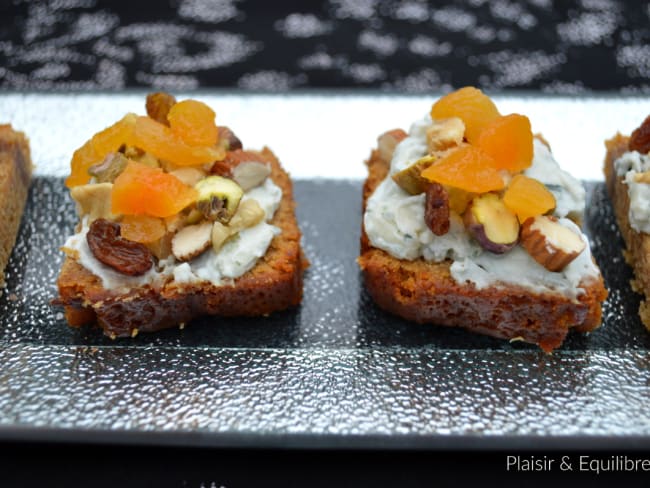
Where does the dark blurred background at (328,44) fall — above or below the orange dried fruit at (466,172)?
above

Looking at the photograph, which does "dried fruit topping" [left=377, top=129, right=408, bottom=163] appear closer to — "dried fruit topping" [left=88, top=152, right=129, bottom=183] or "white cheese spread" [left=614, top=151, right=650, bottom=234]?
"white cheese spread" [left=614, top=151, right=650, bottom=234]

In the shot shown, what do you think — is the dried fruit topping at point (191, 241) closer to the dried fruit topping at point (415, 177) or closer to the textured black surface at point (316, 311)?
the textured black surface at point (316, 311)

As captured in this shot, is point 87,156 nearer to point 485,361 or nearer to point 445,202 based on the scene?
point 445,202

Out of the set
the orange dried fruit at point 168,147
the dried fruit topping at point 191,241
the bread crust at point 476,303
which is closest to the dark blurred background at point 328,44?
the orange dried fruit at point 168,147

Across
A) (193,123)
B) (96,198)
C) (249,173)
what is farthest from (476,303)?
(96,198)

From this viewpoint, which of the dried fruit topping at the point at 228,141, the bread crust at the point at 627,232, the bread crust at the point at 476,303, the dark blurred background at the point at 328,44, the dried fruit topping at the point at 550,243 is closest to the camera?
the dried fruit topping at the point at 550,243

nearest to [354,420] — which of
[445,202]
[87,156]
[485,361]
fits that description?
[485,361]
